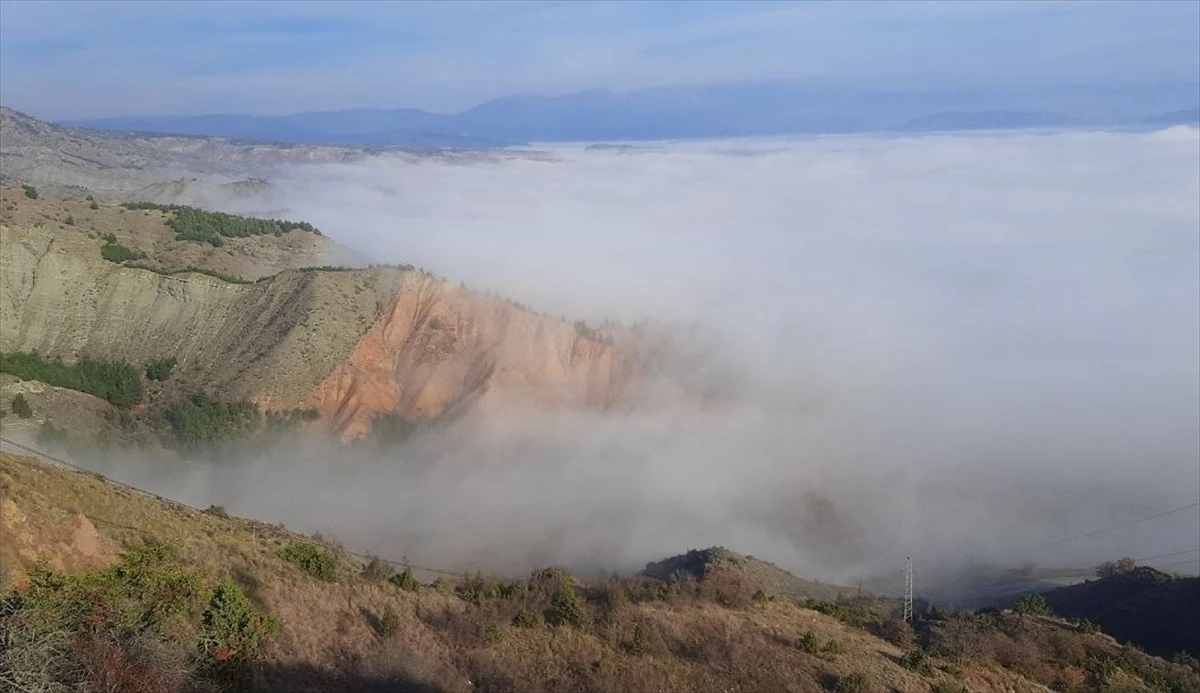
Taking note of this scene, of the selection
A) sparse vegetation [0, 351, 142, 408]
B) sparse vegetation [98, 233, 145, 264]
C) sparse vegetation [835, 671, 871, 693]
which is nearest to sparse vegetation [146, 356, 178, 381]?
sparse vegetation [0, 351, 142, 408]

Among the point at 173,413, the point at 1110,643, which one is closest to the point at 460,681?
the point at 1110,643

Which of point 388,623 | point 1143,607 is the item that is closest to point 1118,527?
point 1143,607

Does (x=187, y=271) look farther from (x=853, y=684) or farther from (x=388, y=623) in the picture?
(x=853, y=684)

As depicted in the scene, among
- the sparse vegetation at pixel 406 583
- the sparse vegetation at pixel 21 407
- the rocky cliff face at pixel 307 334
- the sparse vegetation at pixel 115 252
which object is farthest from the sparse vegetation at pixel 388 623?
the sparse vegetation at pixel 115 252

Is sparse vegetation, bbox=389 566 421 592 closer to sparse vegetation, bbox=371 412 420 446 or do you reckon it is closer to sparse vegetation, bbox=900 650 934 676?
sparse vegetation, bbox=900 650 934 676

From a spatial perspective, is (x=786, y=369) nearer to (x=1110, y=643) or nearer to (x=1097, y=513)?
(x=1097, y=513)

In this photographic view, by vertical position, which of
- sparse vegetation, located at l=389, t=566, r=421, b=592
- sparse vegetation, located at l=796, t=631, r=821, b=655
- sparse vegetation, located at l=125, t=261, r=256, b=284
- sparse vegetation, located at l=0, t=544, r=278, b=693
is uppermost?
sparse vegetation, located at l=125, t=261, r=256, b=284
